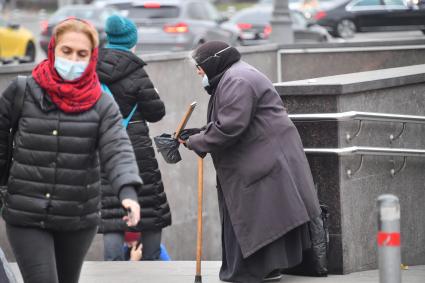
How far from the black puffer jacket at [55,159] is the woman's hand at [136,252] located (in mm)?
3402

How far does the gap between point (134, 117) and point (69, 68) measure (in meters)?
2.88

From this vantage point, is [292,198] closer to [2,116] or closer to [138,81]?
[138,81]

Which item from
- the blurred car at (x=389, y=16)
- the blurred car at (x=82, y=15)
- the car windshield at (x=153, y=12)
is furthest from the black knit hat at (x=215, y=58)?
the blurred car at (x=82, y=15)

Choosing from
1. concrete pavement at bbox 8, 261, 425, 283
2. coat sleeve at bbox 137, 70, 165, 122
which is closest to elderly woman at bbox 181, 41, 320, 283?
concrete pavement at bbox 8, 261, 425, 283

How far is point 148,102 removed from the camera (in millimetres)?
7809

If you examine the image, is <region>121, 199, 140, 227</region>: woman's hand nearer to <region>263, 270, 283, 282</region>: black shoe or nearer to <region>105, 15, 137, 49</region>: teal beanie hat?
<region>263, 270, 283, 282</region>: black shoe

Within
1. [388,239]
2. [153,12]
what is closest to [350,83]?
[388,239]

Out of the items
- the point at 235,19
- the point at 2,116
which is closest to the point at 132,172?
the point at 2,116

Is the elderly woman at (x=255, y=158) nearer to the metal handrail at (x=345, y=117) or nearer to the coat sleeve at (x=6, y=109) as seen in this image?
the metal handrail at (x=345, y=117)

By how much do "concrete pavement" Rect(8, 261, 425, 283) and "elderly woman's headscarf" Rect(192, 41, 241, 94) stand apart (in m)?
1.33

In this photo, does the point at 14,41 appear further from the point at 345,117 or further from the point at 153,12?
the point at 345,117

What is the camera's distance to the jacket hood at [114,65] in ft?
25.3

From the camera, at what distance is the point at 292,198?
6.70m

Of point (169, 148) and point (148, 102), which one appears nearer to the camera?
point (169, 148)
